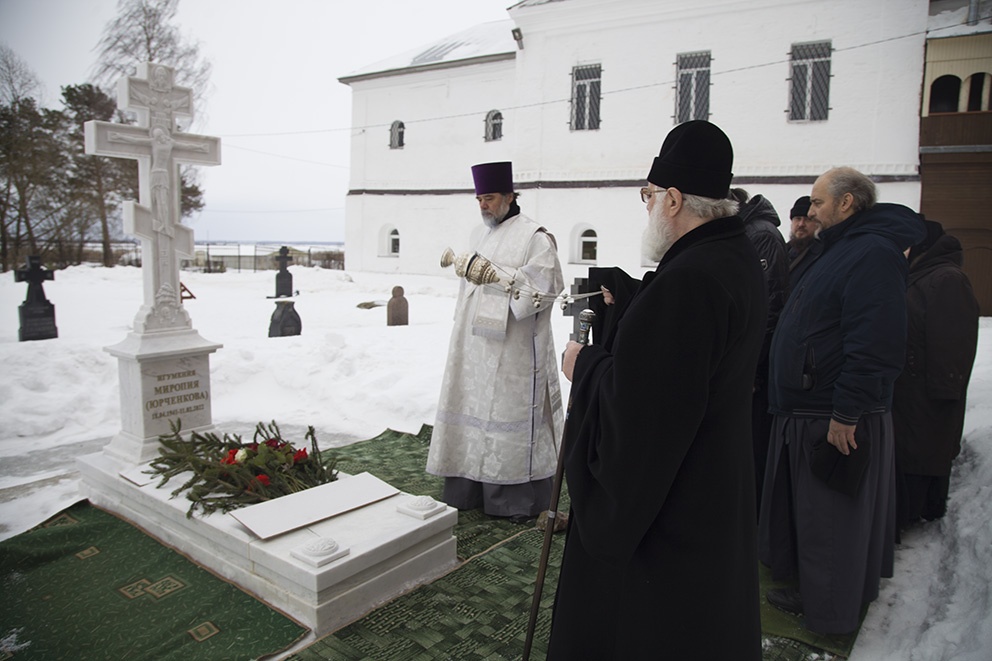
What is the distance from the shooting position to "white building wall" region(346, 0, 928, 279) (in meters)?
12.4

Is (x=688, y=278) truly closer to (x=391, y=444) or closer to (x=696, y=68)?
→ (x=391, y=444)

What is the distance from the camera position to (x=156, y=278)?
14.4 ft

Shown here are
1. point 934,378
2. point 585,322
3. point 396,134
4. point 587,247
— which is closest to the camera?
point 585,322

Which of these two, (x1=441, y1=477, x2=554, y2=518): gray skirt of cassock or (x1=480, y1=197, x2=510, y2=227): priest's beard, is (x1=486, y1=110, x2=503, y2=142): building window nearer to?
(x1=480, y1=197, x2=510, y2=227): priest's beard

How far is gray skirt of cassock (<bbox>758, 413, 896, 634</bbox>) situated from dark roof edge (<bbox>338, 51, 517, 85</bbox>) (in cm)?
1606

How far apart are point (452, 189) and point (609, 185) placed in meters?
5.41

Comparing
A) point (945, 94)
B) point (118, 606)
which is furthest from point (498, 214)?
point (945, 94)

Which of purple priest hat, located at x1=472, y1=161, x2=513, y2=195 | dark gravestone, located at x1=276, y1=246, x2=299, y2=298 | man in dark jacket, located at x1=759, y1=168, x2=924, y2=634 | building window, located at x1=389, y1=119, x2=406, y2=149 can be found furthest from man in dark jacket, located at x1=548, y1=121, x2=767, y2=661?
building window, located at x1=389, y1=119, x2=406, y2=149

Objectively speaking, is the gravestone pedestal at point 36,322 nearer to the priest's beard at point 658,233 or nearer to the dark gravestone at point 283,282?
the dark gravestone at point 283,282

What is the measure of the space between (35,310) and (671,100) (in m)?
12.4

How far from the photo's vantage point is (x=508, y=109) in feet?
57.7

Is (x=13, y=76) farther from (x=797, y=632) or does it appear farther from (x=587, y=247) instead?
(x=587, y=247)

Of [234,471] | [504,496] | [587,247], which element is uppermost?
[587,247]

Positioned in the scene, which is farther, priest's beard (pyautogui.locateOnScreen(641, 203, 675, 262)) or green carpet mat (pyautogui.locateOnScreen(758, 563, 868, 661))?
green carpet mat (pyautogui.locateOnScreen(758, 563, 868, 661))
